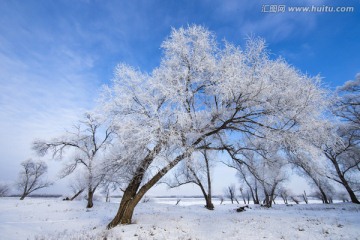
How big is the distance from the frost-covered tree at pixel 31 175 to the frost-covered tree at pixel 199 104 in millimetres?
39190

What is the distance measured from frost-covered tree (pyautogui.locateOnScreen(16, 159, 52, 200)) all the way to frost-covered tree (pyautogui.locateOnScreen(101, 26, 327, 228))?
39190 millimetres

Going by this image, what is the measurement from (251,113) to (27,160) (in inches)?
1756

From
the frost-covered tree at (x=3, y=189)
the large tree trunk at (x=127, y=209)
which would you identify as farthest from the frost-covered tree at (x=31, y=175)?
the large tree trunk at (x=127, y=209)

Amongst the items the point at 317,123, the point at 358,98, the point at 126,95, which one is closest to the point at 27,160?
the point at 126,95

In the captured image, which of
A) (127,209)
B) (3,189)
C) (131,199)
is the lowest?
(127,209)

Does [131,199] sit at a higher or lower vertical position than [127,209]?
higher

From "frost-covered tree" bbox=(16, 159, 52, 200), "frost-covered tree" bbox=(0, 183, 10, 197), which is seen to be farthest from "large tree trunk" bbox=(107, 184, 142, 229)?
"frost-covered tree" bbox=(0, 183, 10, 197)

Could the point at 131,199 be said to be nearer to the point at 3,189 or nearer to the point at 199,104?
the point at 199,104

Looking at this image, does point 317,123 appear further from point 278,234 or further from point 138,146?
point 138,146

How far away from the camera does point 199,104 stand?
1029 centimetres

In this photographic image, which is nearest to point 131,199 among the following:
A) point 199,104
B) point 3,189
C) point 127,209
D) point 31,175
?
point 127,209

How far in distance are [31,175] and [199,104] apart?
45.9 m

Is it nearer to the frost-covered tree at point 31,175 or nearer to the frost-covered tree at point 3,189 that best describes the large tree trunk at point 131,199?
the frost-covered tree at point 31,175

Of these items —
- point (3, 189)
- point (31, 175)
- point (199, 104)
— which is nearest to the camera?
point (199, 104)
